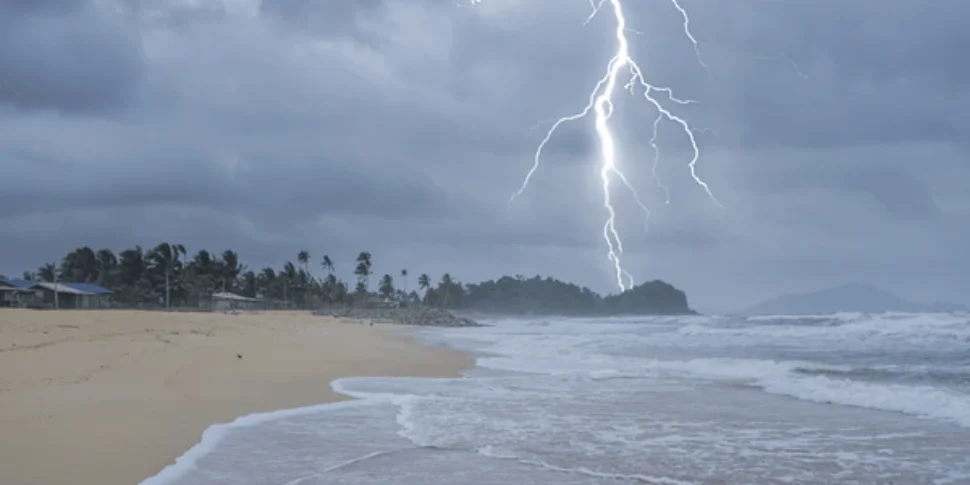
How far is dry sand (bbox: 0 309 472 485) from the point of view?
5938 mm

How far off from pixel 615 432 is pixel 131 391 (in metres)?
6.11

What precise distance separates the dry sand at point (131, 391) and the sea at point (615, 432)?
0.47m

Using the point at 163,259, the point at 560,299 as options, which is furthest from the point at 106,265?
the point at 560,299

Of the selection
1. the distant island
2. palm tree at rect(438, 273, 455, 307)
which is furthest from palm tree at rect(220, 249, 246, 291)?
palm tree at rect(438, 273, 455, 307)

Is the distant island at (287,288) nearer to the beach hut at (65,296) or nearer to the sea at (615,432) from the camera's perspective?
the beach hut at (65,296)

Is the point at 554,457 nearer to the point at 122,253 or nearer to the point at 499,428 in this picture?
the point at 499,428

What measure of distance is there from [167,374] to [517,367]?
29.4 ft

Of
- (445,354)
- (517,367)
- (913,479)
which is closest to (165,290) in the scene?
(445,354)

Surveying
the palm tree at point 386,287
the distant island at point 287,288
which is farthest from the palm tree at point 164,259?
the palm tree at point 386,287

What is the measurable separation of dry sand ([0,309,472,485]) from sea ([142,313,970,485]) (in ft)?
1.54

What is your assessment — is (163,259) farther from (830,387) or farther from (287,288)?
(830,387)

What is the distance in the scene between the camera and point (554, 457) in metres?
7.14

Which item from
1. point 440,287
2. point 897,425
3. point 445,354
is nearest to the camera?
point 897,425

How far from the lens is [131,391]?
937 centimetres
